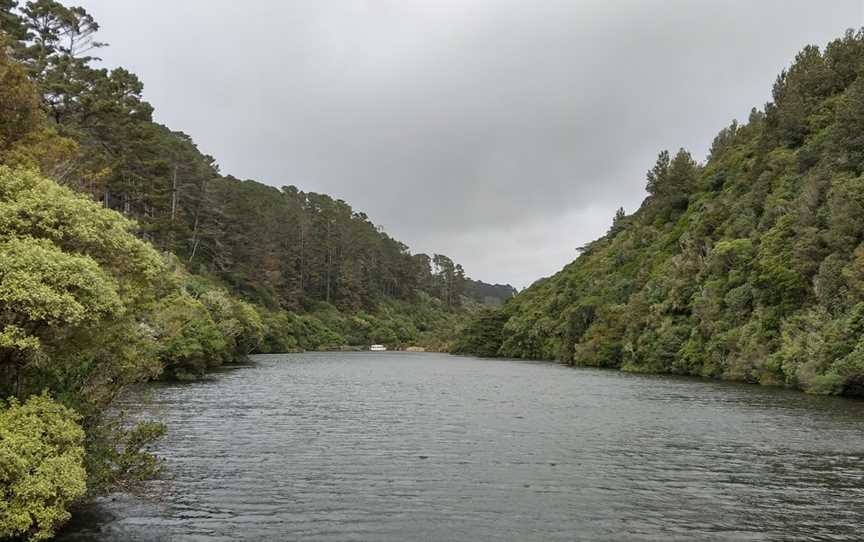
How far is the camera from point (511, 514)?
17.4 meters

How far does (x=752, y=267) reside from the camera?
71000 mm

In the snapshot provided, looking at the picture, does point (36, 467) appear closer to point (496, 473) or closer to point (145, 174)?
point (496, 473)

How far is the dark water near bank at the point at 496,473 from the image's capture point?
16.2 m

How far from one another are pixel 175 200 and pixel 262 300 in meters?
40.1

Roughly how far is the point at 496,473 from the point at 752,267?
60484 millimetres

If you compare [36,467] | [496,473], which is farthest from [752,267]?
[36,467]

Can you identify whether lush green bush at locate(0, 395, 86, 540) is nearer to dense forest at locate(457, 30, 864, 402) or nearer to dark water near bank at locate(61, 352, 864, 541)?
dark water near bank at locate(61, 352, 864, 541)

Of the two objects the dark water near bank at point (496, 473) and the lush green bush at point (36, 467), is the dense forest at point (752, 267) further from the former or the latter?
the lush green bush at point (36, 467)

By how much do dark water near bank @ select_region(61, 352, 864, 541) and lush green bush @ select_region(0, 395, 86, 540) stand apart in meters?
2.18

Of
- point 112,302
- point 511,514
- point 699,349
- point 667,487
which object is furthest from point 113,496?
point 699,349

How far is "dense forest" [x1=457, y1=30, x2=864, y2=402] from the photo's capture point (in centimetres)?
5478

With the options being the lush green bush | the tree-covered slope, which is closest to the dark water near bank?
the lush green bush

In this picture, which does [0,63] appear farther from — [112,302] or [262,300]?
[262,300]

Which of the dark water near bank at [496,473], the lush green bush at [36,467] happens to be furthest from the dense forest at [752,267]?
the lush green bush at [36,467]
